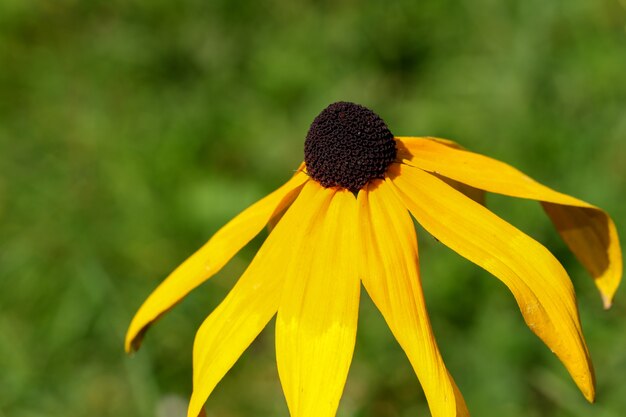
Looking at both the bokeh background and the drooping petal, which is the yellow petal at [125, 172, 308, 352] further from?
the bokeh background

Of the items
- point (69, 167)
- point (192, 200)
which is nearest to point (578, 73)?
point (192, 200)

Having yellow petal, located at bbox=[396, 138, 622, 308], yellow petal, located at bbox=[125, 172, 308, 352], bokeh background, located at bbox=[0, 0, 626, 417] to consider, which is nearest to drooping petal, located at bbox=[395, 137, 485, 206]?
yellow petal, located at bbox=[396, 138, 622, 308]

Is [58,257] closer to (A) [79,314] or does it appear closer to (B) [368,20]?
(A) [79,314]

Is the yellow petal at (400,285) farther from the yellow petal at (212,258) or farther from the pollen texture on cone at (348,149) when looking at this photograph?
the yellow petal at (212,258)

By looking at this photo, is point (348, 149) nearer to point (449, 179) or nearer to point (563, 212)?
point (449, 179)

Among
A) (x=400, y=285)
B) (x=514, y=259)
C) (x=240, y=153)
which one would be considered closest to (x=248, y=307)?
(x=400, y=285)

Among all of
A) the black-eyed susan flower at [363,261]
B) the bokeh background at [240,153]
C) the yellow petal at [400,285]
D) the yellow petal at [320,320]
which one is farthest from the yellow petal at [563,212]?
the bokeh background at [240,153]
